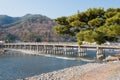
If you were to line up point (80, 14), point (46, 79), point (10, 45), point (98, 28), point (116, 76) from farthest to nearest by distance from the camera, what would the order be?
point (10, 45)
point (80, 14)
point (98, 28)
point (46, 79)
point (116, 76)

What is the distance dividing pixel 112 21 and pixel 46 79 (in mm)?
8162

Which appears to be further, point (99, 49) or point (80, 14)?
point (99, 49)

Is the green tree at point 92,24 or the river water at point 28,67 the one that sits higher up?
the green tree at point 92,24

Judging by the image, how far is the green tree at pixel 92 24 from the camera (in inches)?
1080

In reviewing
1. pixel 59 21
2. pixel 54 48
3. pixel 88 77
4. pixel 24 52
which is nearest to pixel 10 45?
pixel 24 52

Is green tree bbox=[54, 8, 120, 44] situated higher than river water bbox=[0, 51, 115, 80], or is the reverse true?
green tree bbox=[54, 8, 120, 44]

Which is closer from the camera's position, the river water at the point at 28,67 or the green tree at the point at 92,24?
the green tree at the point at 92,24

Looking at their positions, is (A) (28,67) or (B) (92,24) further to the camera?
(A) (28,67)

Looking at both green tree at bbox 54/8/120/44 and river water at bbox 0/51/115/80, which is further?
river water at bbox 0/51/115/80

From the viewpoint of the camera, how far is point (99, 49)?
87062mm

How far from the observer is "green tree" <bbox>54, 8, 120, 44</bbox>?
27.4 metres

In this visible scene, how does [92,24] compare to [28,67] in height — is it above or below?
above

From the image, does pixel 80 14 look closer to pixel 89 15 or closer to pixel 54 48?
pixel 89 15

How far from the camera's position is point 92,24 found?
29.6 meters
